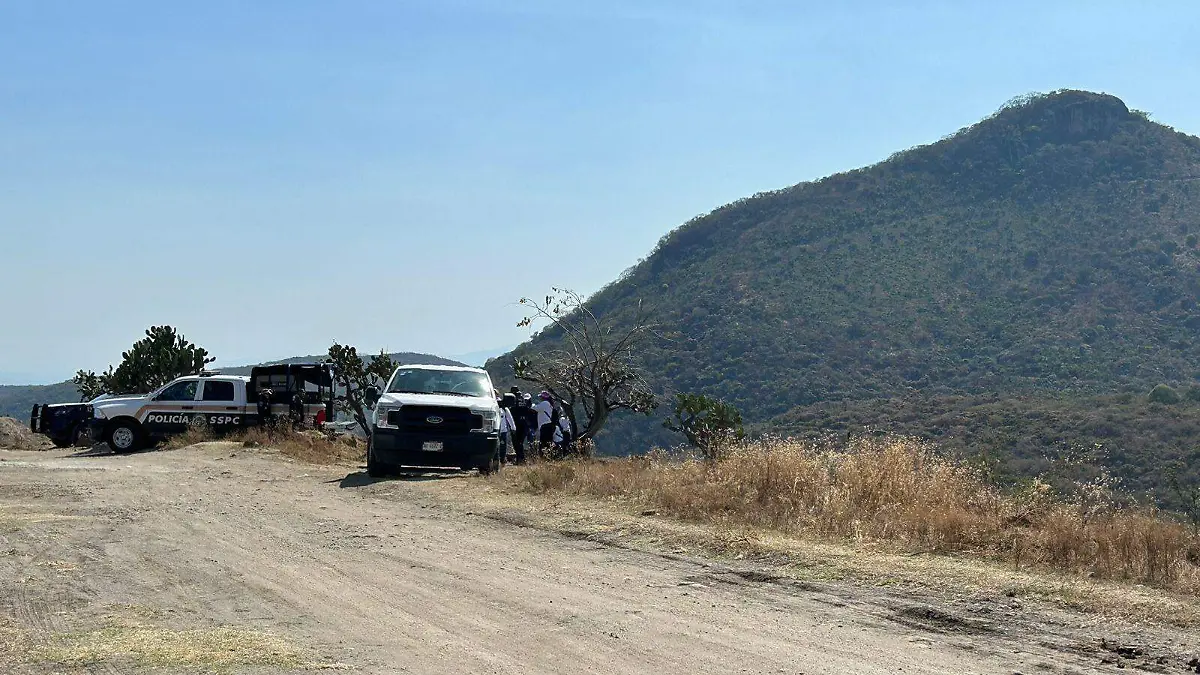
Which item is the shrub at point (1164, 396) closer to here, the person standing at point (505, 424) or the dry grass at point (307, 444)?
the person standing at point (505, 424)

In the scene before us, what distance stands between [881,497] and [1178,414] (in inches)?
1434

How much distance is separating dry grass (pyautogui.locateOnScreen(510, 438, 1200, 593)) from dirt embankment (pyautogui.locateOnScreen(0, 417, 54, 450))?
85.6ft

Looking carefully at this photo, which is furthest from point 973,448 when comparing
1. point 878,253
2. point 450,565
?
point 878,253

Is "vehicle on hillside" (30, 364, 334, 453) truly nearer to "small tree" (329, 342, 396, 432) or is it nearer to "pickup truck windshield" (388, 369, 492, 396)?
"small tree" (329, 342, 396, 432)

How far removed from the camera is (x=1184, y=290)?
241 ft

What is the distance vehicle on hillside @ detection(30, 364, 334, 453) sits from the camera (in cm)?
2700

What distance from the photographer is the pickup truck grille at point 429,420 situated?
57.0 ft

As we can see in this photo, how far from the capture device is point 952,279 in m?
80.2

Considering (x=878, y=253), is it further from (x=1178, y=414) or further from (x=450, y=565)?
(x=450, y=565)

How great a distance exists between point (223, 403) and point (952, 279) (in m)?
62.0

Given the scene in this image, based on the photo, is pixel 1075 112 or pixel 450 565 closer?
pixel 450 565

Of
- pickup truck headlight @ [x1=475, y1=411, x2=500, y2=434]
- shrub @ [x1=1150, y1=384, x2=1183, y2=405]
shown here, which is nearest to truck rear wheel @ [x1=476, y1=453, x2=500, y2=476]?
pickup truck headlight @ [x1=475, y1=411, x2=500, y2=434]

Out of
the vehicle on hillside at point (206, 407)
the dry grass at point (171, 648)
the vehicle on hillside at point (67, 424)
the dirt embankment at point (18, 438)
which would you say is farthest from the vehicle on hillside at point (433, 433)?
the dirt embankment at point (18, 438)

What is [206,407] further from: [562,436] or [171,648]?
[171,648]
